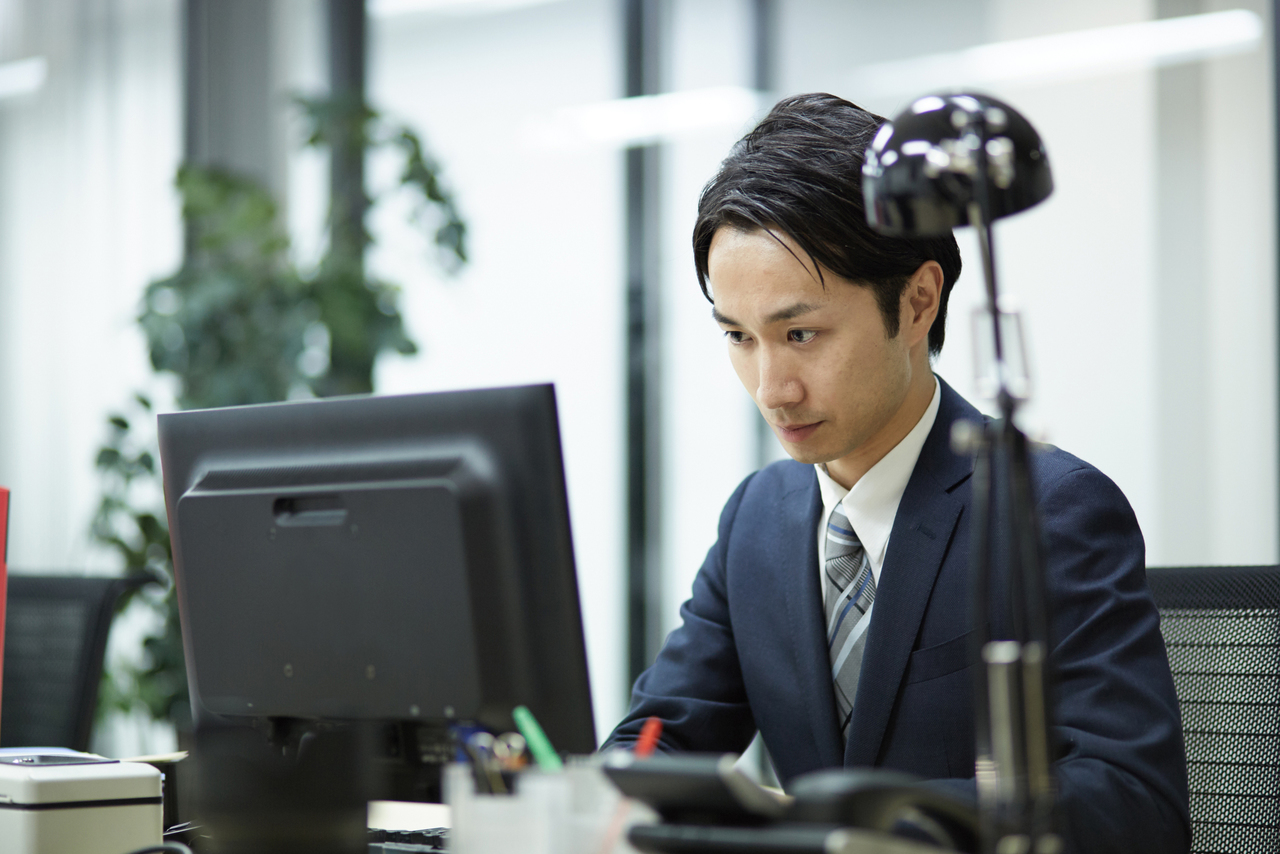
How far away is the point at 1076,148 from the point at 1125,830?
2.31 meters

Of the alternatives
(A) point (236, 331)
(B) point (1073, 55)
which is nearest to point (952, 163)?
(B) point (1073, 55)

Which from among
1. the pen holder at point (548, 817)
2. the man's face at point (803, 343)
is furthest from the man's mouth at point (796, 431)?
the pen holder at point (548, 817)

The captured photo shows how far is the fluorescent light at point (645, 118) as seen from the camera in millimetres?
3621

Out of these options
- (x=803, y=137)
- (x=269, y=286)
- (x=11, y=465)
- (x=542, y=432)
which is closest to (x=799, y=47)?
(x=269, y=286)

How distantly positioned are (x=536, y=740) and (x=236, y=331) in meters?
2.60

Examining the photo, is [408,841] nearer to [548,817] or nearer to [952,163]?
[548,817]

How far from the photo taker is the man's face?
1336 mm

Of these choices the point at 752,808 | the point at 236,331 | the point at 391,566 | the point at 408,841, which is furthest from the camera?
the point at 236,331

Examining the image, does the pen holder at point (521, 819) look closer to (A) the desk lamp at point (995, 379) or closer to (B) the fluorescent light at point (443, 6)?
(A) the desk lamp at point (995, 379)

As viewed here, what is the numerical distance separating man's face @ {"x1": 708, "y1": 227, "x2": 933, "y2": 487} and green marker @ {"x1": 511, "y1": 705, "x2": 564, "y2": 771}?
53 cm

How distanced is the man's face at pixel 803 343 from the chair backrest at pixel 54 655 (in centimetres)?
116

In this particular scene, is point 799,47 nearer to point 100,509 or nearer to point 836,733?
point 100,509

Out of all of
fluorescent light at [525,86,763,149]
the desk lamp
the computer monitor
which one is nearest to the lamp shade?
the desk lamp

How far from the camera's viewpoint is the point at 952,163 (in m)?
0.81
